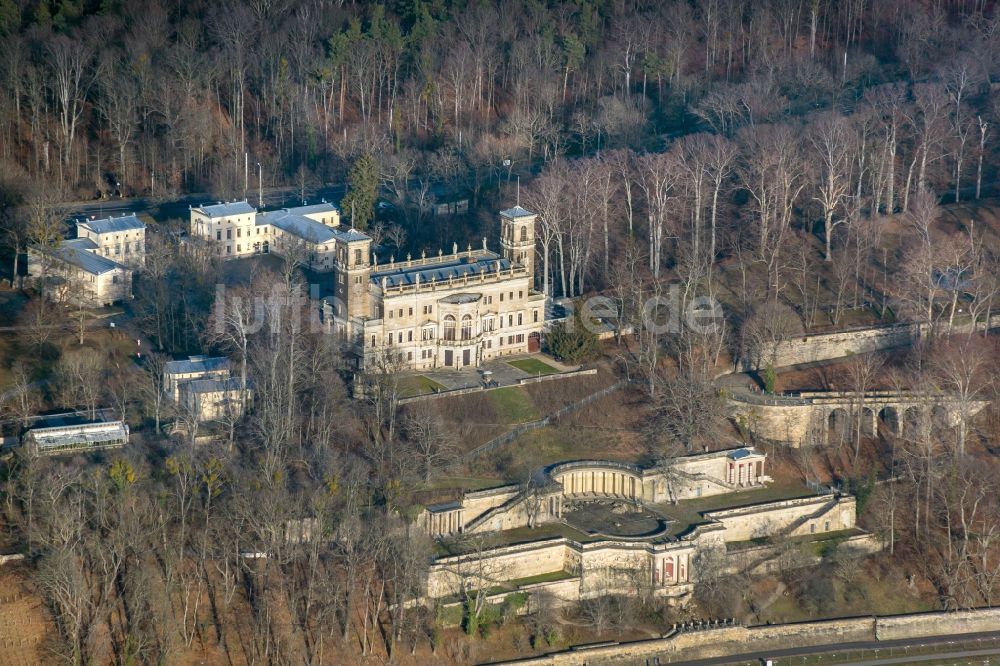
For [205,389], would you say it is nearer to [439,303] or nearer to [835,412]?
[439,303]

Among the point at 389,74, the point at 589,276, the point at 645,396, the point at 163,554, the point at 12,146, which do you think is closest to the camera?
the point at 163,554

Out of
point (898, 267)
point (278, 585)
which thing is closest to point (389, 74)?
point (898, 267)

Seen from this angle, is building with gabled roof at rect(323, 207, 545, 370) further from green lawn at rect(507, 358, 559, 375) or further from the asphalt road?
the asphalt road

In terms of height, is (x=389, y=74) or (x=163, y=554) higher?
(x=389, y=74)

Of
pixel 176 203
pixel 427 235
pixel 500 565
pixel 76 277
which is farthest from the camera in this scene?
pixel 176 203

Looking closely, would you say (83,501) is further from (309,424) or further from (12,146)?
(12,146)

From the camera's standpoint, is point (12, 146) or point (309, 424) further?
point (12, 146)

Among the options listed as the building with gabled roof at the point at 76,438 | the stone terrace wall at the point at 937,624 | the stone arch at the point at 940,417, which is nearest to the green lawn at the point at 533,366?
the stone arch at the point at 940,417

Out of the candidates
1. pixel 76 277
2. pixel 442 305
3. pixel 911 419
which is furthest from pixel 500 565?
pixel 76 277
